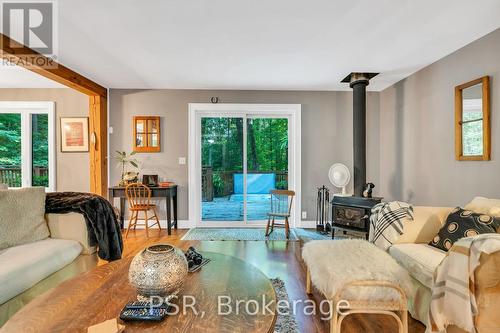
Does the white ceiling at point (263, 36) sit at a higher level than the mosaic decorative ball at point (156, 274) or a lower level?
higher

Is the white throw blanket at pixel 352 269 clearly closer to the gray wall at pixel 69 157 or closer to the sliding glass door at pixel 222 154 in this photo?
the sliding glass door at pixel 222 154

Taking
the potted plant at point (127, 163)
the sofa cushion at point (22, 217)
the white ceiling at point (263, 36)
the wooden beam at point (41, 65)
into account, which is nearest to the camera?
the sofa cushion at point (22, 217)

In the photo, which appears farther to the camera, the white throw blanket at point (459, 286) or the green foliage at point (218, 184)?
the green foliage at point (218, 184)

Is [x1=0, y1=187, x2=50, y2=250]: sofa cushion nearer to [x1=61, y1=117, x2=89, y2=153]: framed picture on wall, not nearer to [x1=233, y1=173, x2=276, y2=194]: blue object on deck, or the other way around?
[x1=61, y1=117, x2=89, y2=153]: framed picture on wall

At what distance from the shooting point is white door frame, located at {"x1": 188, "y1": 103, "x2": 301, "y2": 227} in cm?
449

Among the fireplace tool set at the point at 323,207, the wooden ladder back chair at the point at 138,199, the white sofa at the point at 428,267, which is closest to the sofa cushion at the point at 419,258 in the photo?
the white sofa at the point at 428,267

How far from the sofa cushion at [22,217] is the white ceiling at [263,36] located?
1.52 m

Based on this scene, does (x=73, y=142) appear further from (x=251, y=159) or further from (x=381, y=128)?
(x=381, y=128)

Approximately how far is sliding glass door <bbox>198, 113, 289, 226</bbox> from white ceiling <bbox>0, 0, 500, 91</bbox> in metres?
0.93

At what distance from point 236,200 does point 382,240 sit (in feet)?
8.85

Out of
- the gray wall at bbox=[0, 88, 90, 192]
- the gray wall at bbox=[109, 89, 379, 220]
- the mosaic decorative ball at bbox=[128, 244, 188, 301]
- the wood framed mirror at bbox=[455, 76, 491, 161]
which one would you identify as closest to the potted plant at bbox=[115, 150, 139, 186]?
the gray wall at bbox=[109, 89, 379, 220]

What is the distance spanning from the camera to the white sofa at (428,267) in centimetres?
125

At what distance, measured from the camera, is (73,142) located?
4.45 metres

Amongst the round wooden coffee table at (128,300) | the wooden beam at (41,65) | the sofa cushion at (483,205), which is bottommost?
the round wooden coffee table at (128,300)
